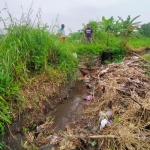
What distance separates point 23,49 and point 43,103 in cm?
107

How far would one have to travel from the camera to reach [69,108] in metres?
4.05

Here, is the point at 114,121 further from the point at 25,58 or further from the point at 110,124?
the point at 25,58

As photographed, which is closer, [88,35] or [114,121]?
[114,121]

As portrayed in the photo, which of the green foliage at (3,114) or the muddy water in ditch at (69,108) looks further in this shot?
the muddy water in ditch at (69,108)

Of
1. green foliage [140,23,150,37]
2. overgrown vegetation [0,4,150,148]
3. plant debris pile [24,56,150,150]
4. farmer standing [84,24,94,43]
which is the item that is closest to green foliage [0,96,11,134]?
overgrown vegetation [0,4,150,148]

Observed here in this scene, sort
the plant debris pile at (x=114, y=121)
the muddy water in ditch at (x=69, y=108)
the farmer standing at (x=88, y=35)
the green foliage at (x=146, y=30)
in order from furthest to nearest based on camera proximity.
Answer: the green foliage at (x=146, y=30) < the farmer standing at (x=88, y=35) < the muddy water in ditch at (x=69, y=108) < the plant debris pile at (x=114, y=121)

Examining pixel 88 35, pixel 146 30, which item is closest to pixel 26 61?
pixel 88 35

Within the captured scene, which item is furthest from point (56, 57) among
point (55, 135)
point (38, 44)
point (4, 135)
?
point (4, 135)

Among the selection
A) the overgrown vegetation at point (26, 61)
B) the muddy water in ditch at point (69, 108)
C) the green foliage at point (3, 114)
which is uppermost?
the overgrown vegetation at point (26, 61)

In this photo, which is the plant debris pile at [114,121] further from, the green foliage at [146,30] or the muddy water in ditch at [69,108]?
the green foliage at [146,30]

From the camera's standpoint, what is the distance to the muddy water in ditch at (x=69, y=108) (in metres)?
3.64

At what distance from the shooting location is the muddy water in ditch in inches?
143

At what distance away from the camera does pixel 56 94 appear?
400 centimetres

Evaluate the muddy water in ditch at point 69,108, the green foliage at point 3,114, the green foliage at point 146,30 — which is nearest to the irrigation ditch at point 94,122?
the muddy water in ditch at point 69,108
